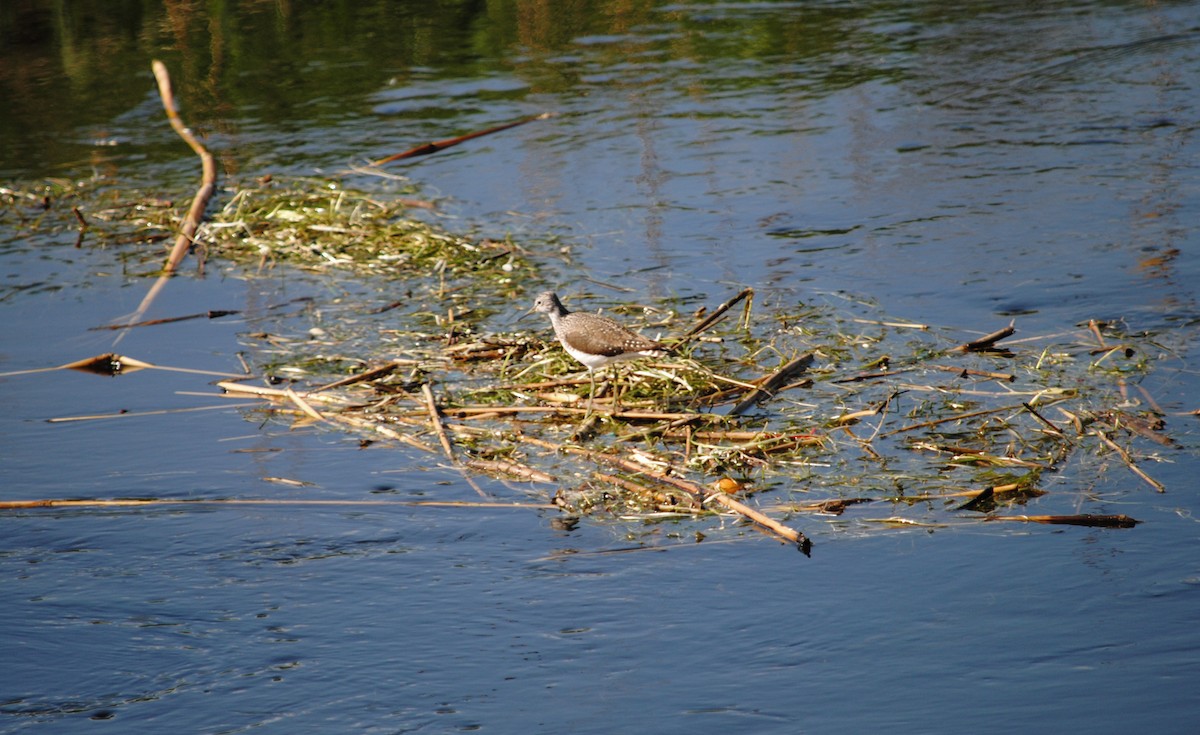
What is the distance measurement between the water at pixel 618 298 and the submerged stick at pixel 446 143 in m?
0.13

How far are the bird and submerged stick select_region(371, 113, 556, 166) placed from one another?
5.78 meters

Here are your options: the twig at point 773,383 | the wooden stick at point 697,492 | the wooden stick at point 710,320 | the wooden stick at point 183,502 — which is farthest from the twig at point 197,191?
the twig at point 773,383

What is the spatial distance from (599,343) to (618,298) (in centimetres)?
199

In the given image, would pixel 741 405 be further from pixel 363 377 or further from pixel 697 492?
pixel 363 377

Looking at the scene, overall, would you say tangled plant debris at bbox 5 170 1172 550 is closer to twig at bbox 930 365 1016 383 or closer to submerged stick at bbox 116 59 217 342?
twig at bbox 930 365 1016 383

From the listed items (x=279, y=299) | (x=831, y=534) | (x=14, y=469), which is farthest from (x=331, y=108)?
(x=831, y=534)

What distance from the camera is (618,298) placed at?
9.27m

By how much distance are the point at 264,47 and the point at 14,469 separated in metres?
12.3

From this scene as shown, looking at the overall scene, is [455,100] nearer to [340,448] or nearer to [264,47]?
[264,47]

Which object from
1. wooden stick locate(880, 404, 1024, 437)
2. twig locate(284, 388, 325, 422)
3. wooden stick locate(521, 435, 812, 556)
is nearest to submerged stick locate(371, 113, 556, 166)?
twig locate(284, 388, 325, 422)

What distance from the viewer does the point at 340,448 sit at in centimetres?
735

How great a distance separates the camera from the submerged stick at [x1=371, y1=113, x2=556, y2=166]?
12984mm

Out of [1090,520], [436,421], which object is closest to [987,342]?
[1090,520]

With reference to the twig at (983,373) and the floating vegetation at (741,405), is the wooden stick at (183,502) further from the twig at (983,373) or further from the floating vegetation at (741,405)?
the twig at (983,373)
